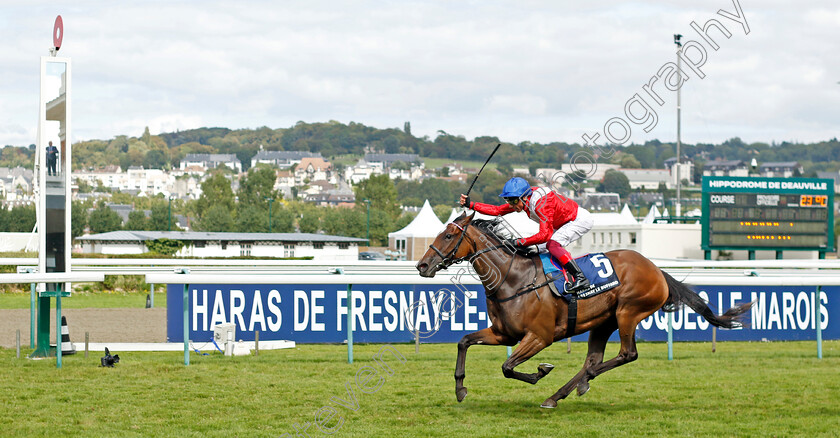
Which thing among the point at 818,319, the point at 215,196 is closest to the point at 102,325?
the point at 818,319

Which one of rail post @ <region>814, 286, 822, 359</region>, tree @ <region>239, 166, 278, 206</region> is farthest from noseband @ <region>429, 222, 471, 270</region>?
tree @ <region>239, 166, 278, 206</region>

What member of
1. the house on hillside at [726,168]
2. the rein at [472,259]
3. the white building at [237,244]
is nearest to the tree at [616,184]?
the house on hillside at [726,168]

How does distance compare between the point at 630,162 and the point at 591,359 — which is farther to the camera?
the point at 630,162

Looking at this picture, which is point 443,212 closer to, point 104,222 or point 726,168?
point 104,222

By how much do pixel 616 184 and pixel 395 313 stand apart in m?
122

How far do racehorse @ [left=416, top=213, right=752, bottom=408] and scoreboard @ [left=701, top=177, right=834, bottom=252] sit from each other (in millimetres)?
21732

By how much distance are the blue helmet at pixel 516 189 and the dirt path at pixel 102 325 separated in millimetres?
6539

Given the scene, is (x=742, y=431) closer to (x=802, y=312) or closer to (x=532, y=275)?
(x=532, y=275)

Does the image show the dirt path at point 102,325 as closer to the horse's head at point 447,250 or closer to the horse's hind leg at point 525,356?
the horse's head at point 447,250

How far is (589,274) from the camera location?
6473 mm

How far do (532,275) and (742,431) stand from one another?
1.71 metres

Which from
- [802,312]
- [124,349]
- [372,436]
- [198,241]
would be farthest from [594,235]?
[372,436]

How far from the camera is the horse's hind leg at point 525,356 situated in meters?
6.07

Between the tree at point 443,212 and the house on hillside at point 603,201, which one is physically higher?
the house on hillside at point 603,201
